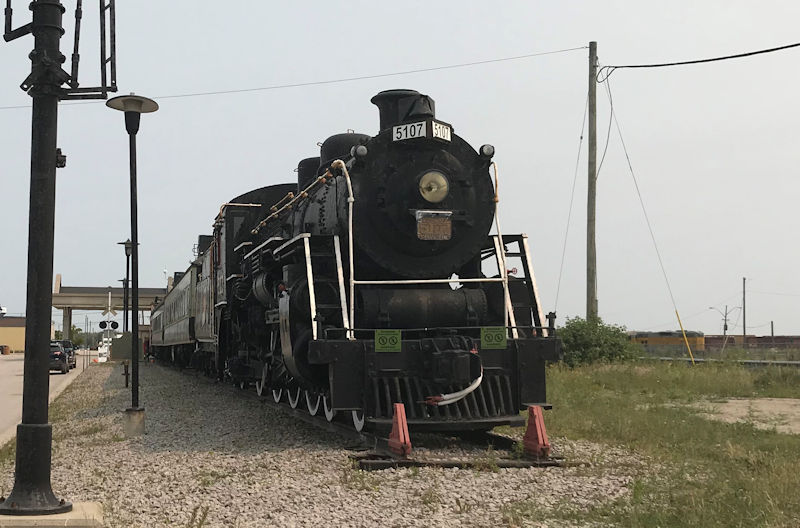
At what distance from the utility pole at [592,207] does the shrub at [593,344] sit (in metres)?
0.33

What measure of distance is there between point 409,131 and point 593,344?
1232cm

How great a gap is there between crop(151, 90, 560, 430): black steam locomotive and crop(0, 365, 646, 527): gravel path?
0.90m

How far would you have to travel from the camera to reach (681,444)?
9055 mm

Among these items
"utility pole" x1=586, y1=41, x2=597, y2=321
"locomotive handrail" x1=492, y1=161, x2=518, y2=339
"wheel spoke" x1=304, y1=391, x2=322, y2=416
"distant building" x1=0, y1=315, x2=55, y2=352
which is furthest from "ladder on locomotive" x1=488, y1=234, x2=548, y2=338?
"distant building" x1=0, y1=315, x2=55, y2=352

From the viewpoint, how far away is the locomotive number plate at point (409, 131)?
9258 millimetres

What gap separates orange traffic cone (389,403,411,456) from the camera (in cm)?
771

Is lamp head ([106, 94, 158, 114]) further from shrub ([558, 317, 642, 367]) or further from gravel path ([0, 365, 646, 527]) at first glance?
shrub ([558, 317, 642, 367])

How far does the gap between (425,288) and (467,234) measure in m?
0.81

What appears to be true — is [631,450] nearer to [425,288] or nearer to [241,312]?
[425,288]

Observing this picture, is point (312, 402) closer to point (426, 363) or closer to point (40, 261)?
point (426, 363)

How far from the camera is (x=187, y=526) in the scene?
530 cm

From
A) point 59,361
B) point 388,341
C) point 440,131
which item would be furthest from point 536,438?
point 59,361

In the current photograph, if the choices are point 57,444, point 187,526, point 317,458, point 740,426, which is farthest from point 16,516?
point 740,426

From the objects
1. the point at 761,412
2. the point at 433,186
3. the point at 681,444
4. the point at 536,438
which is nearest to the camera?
the point at 536,438
